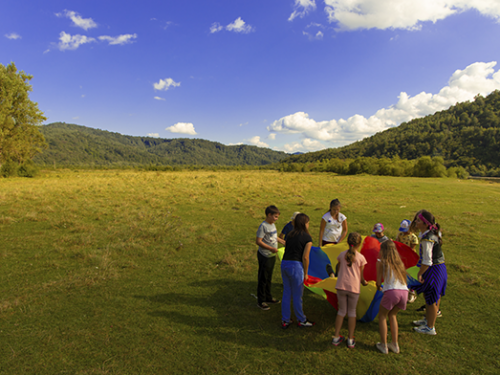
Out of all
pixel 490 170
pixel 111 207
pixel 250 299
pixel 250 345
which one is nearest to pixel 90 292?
pixel 250 299

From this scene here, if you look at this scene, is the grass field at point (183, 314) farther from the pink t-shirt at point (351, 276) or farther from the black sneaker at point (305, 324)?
the pink t-shirt at point (351, 276)

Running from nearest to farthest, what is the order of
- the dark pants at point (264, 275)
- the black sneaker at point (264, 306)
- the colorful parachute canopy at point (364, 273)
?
the colorful parachute canopy at point (364, 273), the dark pants at point (264, 275), the black sneaker at point (264, 306)

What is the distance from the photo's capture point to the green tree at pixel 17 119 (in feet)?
125

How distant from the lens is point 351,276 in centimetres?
402

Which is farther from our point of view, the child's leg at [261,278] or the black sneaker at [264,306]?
the black sneaker at [264,306]

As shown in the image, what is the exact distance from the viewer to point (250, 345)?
166 inches

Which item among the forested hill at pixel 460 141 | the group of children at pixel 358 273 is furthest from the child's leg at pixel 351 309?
the forested hill at pixel 460 141

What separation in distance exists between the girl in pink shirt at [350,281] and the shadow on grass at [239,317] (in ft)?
1.46

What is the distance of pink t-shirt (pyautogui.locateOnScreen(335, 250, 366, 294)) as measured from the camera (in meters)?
3.98

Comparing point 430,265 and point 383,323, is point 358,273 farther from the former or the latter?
point 430,265

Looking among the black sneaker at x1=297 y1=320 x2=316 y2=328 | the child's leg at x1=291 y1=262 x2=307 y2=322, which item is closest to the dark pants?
the child's leg at x1=291 y1=262 x2=307 y2=322

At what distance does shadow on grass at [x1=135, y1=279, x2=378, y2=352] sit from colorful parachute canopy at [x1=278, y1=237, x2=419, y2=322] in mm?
431

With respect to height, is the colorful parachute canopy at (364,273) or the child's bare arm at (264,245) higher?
the child's bare arm at (264,245)

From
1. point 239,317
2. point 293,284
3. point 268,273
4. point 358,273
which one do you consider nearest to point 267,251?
point 268,273
